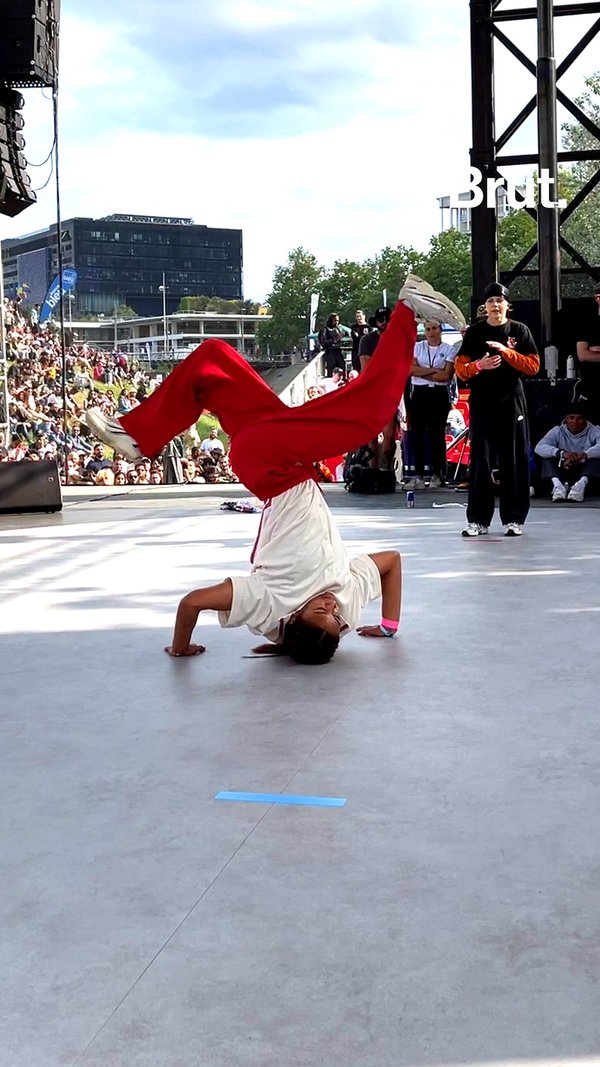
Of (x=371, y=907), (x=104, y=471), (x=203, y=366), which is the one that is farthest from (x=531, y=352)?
(x=104, y=471)

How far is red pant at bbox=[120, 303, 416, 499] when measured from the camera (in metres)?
4.31

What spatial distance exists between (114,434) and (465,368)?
353 cm

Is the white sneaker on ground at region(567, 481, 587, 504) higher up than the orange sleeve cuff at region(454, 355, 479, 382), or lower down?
lower down

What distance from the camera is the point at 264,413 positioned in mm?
4398

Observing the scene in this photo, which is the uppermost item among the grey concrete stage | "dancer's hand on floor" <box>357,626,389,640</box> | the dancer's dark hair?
the dancer's dark hair

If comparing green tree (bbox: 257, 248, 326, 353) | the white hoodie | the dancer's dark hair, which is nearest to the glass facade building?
green tree (bbox: 257, 248, 326, 353)

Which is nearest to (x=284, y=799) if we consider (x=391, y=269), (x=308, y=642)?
(x=308, y=642)

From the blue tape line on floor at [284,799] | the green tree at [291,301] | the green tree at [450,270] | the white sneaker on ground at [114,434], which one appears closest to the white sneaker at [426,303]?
the white sneaker on ground at [114,434]

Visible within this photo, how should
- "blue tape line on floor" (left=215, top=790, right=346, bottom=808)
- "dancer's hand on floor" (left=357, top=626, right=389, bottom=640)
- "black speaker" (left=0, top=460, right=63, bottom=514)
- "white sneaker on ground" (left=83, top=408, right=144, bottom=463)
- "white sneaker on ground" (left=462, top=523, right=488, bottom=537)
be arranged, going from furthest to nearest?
"black speaker" (left=0, top=460, right=63, bottom=514), "white sneaker on ground" (left=462, top=523, right=488, bottom=537), "dancer's hand on floor" (left=357, top=626, right=389, bottom=640), "white sneaker on ground" (left=83, top=408, right=144, bottom=463), "blue tape line on floor" (left=215, top=790, right=346, bottom=808)

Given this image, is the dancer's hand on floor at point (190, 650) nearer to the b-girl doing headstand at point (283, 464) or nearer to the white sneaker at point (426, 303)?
the b-girl doing headstand at point (283, 464)

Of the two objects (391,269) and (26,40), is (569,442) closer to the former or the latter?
(26,40)

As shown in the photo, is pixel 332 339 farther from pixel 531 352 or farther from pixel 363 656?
pixel 363 656

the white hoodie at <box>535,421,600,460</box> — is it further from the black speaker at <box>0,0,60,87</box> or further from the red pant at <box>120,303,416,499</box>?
the red pant at <box>120,303,416,499</box>

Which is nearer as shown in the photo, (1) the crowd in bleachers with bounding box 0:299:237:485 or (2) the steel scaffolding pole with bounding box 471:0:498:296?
(2) the steel scaffolding pole with bounding box 471:0:498:296
